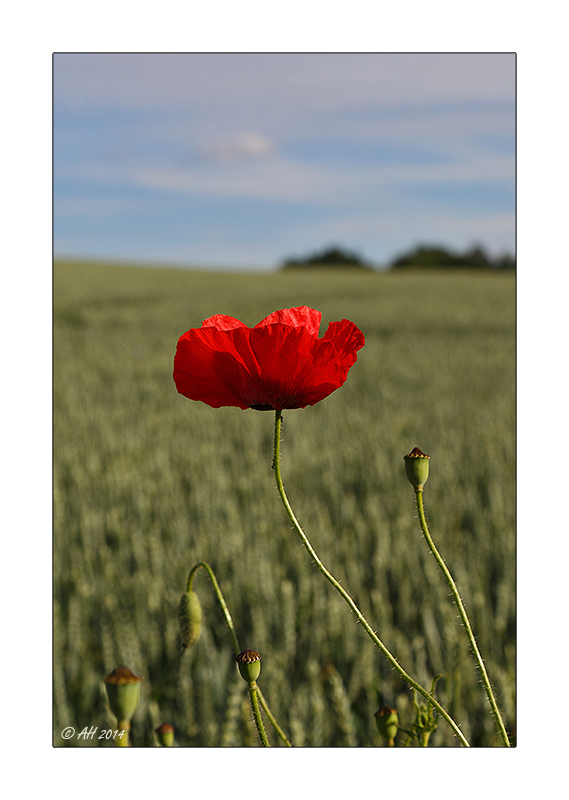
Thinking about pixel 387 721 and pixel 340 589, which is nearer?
pixel 340 589

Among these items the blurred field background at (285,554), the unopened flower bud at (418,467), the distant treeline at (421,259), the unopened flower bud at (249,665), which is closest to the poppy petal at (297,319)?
the unopened flower bud at (418,467)

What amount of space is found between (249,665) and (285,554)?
5.81ft

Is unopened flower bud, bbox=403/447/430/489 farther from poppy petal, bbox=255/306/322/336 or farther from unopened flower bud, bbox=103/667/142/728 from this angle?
unopened flower bud, bbox=103/667/142/728

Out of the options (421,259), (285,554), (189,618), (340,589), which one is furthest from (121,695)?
(421,259)

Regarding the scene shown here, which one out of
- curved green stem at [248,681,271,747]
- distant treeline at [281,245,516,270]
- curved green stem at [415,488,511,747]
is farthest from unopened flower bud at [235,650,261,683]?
distant treeline at [281,245,516,270]

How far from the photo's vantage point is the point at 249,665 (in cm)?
45

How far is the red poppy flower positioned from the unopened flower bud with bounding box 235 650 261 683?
161 millimetres

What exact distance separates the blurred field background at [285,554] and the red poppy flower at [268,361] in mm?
321

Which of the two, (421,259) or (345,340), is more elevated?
(421,259)

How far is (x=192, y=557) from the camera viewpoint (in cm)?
217

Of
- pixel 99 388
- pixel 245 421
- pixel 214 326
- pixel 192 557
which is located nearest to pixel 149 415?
pixel 245 421

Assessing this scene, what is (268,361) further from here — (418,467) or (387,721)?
(387,721)

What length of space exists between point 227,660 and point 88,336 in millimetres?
6974

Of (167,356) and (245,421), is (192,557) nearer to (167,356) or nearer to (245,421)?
(245,421)
